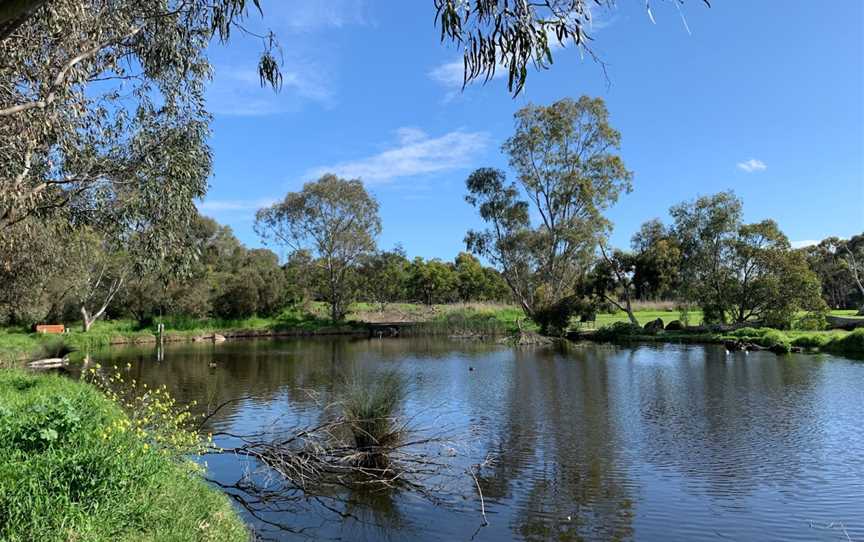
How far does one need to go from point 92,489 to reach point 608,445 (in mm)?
8773

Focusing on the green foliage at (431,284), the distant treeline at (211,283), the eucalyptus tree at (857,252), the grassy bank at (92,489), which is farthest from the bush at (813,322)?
the green foliage at (431,284)

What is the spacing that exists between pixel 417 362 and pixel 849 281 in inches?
1943

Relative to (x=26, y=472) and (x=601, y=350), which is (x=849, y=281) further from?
(x=26, y=472)

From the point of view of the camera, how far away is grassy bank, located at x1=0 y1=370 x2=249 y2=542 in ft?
13.7

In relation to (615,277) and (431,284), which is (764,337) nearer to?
(615,277)

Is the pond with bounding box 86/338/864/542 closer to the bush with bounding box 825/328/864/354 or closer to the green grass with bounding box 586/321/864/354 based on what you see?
the bush with bounding box 825/328/864/354

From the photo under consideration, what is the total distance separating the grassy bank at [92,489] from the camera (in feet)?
13.7

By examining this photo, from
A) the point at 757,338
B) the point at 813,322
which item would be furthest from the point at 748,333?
the point at 813,322

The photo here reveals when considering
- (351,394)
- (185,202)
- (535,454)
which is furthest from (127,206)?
(535,454)

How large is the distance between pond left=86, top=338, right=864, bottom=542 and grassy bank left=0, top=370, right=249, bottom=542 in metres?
1.94

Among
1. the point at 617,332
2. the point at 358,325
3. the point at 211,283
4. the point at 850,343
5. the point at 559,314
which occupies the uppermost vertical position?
the point at 211,283

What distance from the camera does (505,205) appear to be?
45000mm

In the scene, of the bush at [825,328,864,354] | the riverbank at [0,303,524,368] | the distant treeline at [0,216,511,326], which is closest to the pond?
the bush at [825,328,864,354]

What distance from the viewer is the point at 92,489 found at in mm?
A: 4555
